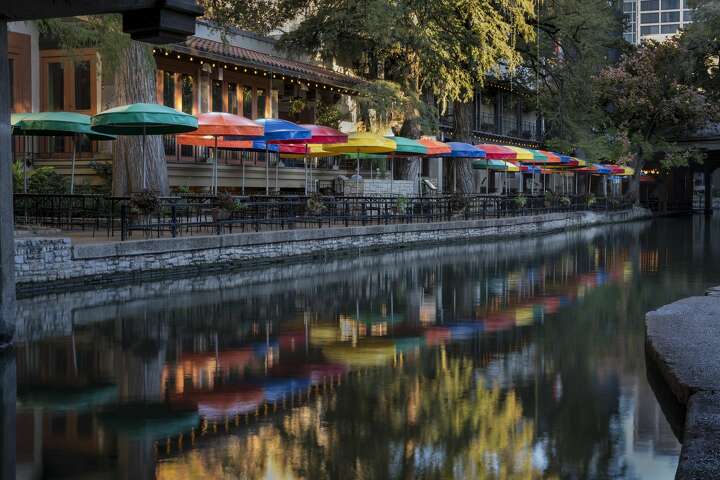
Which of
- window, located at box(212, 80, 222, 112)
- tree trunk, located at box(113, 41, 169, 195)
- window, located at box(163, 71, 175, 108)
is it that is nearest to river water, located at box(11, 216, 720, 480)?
tree trunk, located at box(113, 41, 169, 195)

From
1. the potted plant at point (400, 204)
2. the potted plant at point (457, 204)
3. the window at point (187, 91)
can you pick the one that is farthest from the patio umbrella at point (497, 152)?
the window at point (187, 91)

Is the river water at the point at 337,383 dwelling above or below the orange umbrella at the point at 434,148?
below

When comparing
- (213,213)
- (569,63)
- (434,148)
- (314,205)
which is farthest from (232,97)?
(569,63)

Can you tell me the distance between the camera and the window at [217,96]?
3203 centimetres

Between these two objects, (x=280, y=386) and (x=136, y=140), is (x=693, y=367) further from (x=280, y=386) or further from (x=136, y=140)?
(x=136, y=140)

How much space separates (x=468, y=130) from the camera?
142 ft

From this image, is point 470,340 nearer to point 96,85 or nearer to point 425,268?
point 425,268

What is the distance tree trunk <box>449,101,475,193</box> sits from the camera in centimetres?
4216

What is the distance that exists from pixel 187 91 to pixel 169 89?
93cm

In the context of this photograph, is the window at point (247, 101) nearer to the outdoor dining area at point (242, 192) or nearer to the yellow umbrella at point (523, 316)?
the outdoor dining area at point (242, 192)

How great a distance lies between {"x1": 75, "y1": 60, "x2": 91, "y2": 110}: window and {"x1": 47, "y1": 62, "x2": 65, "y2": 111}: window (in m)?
0.46

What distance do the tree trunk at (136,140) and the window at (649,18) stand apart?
17711cm

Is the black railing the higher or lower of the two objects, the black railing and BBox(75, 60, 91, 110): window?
the lower

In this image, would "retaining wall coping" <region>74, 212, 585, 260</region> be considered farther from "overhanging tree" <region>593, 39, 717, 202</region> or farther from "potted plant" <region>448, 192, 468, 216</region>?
"overhanging tree" <region>593, 39, 717, 202</region>
